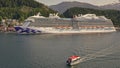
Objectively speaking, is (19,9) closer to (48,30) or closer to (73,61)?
(48,30)

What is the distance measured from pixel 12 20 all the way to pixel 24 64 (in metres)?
71.6

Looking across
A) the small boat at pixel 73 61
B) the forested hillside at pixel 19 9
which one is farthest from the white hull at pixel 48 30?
the small boat at pixel 73 61

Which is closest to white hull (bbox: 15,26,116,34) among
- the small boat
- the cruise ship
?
the cruise ship

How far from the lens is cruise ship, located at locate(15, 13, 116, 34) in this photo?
266 ft

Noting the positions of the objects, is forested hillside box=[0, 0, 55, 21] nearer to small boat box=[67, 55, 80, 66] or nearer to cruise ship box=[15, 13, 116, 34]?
cruise ship box=[15, 13, 116, 34]

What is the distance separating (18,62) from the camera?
33656mm

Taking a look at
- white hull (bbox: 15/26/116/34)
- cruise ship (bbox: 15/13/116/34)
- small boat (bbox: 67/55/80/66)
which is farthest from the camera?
cruise ship (bbox: 15/13/116/34)

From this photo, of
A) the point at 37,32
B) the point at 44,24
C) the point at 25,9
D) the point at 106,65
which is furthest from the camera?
the point at 25,9

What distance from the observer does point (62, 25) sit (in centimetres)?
8681

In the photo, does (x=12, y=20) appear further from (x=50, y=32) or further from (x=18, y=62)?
(x=18, y=62)

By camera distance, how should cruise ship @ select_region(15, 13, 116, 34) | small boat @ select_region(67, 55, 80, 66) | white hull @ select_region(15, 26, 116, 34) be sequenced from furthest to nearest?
cruise ship @ select_region(15, 13, 116, 34) → white hull @ select_region(15, 26, 116, 34) → small boat @ select_region(67, 55, 80, 66)

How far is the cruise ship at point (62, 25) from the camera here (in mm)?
81188

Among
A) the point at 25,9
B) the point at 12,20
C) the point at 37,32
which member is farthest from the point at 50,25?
the point at 25,9

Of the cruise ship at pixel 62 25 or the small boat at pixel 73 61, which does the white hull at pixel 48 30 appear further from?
the small boat at pixel 73 61
